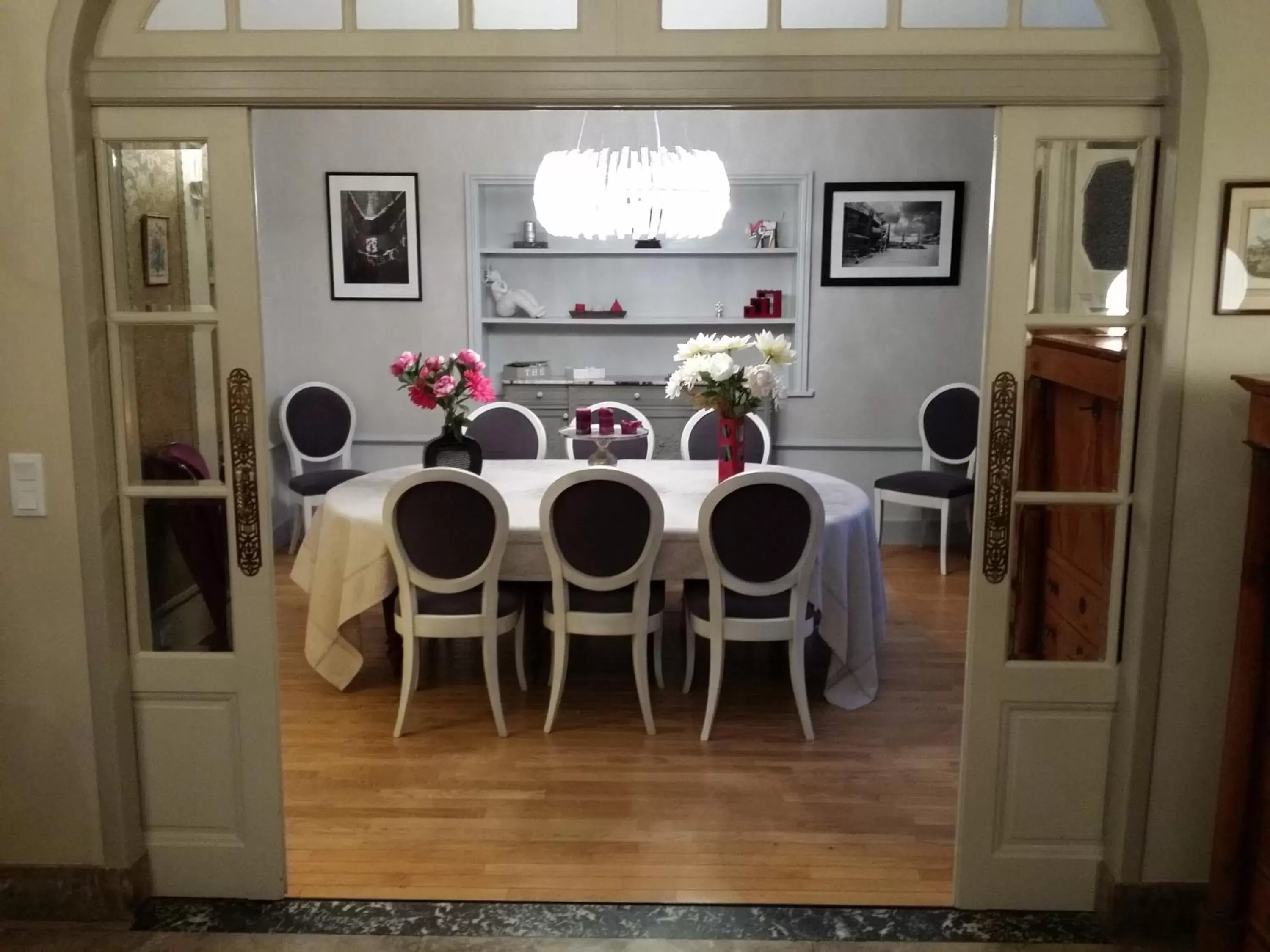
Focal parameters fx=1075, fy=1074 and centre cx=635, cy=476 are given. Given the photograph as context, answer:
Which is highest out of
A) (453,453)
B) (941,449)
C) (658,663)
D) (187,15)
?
(187,15)

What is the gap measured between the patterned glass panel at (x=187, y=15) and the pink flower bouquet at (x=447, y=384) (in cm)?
196

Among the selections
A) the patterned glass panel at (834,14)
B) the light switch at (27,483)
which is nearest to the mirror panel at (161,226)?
the light switch at (27,483)

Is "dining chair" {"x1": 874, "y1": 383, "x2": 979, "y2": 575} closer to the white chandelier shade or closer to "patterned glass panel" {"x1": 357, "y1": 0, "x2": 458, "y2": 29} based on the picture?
the white chandelier shade

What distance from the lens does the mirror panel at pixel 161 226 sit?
2477 mm

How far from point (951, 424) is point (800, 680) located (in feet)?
9.56

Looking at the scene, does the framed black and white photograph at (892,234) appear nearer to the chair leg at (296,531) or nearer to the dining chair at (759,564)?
the dining chair at (759,564)

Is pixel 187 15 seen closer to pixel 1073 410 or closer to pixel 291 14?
pixel 291 14

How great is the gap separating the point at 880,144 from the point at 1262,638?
441 centimetres

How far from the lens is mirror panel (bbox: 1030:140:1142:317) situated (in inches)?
96.2

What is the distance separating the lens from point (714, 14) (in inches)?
94.0

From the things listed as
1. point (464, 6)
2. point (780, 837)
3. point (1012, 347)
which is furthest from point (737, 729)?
point (464, 6)

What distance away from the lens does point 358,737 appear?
381 cm

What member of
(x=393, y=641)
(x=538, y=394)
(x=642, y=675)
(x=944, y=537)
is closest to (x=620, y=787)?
(x=642, y=675)

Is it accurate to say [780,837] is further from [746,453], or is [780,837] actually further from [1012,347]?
[746,453]
